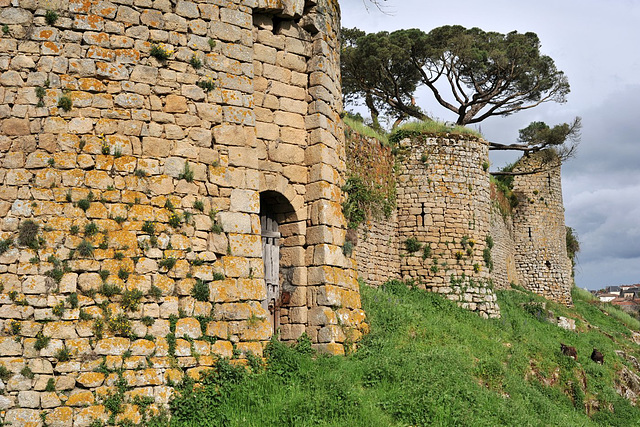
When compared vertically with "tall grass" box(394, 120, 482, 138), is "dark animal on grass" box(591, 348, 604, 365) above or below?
below

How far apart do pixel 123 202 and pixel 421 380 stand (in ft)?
14.9

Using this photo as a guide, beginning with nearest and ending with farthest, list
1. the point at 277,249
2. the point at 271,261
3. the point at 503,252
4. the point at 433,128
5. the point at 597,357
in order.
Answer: the point at 271,261 < the point at 277,249 < the point at 597,357 < the point at 433,128 < the point at 503,252

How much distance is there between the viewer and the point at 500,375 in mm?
12016

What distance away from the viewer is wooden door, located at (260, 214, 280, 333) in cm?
1013

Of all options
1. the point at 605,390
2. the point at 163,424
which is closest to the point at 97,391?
the point at 163,424

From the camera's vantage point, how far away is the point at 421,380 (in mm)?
9000

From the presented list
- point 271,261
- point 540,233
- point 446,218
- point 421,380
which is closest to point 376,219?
point 446,218

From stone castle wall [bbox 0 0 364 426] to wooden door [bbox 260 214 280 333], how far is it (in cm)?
94

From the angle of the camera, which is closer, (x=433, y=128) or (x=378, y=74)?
(x=433, y=128)

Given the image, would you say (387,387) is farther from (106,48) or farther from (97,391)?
(106,48)

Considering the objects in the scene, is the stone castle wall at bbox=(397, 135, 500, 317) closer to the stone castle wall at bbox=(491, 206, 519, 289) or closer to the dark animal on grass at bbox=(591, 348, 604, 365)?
the dark animal on grass at bbox=(591, 348, 604, 365)

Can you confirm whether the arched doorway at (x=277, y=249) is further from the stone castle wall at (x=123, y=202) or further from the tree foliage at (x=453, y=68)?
the tree foliage at (x=453, y=68)

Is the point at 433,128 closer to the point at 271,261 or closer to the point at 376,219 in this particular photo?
the point at 376,219

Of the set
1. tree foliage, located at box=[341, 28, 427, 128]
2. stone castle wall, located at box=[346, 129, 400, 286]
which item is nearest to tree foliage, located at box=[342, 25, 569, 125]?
tree foliage, located at box=[341, 28, 427, 128]
